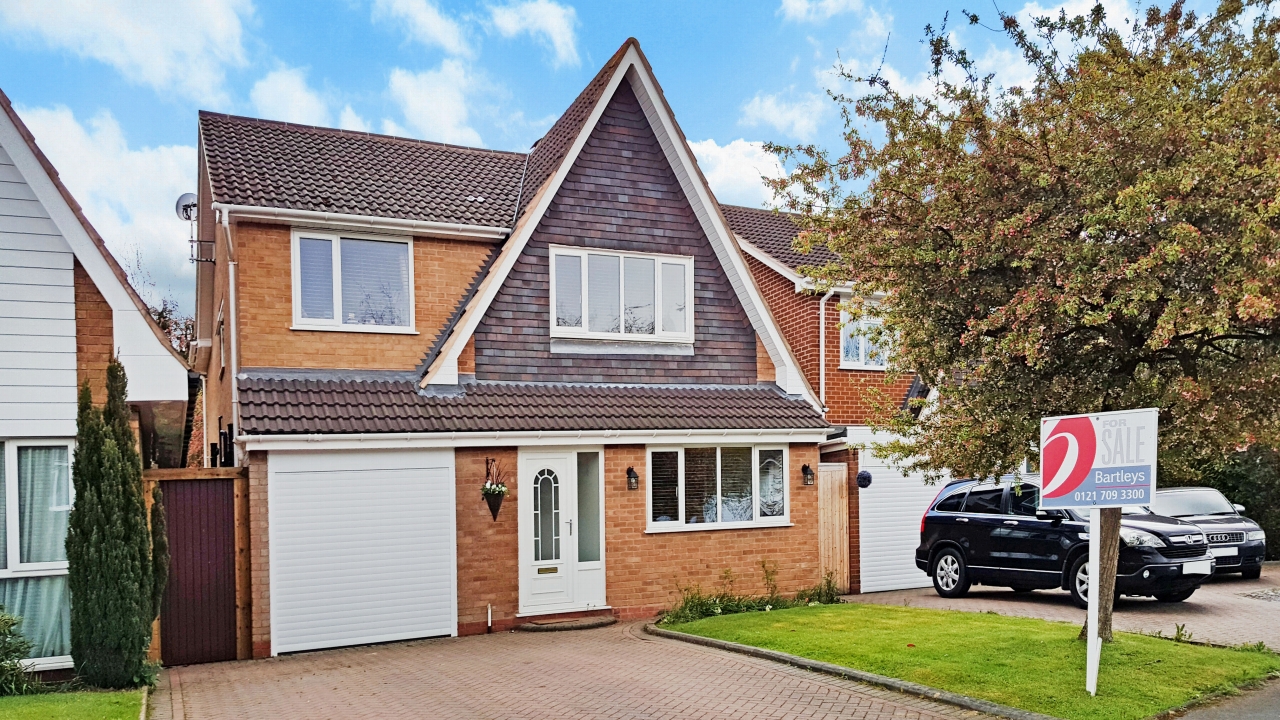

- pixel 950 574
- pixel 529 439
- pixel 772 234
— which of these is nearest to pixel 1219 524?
pixel 950 574

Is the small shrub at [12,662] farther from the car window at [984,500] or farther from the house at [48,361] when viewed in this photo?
the car window at [984,500]

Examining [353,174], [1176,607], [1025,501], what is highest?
[353,174]

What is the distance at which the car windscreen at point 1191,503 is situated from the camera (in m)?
15.2

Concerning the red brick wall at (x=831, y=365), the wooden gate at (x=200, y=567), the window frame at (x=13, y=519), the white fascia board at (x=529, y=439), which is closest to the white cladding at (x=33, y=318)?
Result: the window frame at (x=13, y=519)

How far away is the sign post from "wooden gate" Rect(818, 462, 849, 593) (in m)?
8.17

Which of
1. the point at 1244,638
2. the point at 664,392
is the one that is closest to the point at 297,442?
the point at 664,392

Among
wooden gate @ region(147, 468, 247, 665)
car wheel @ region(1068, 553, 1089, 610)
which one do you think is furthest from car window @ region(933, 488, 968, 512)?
wooden gate @ region(147, 468, 247, 665)

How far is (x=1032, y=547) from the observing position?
573 inches

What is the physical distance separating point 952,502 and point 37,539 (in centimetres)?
1318

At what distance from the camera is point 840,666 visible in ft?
31.4

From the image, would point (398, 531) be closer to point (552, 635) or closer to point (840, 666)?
point (552, 635)

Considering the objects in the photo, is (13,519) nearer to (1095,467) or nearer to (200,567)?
(200,567)

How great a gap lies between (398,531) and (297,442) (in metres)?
1.79

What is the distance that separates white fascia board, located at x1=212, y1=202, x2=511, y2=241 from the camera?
41.0 ft
